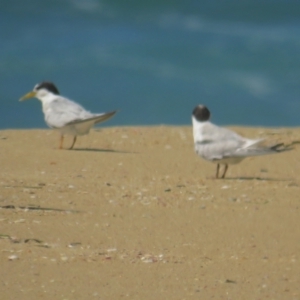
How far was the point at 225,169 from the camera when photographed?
10.4 metres

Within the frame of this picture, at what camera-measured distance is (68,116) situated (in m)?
12.4

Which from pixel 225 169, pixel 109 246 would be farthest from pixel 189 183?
pixel 109 246

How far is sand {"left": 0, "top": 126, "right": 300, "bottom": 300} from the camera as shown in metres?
5.80

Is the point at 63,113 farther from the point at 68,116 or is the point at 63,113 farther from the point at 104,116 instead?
the point at 104,116

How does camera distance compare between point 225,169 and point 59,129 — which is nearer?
point 225,169

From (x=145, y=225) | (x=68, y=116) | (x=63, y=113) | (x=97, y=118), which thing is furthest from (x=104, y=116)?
(x=145, y=225)

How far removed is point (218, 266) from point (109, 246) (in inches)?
33.1

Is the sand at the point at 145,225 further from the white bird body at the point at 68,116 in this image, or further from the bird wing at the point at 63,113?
the bird wing at the point at 63,113

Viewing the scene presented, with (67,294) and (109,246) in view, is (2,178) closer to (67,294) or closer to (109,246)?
(109,246)

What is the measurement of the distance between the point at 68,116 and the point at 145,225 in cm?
499

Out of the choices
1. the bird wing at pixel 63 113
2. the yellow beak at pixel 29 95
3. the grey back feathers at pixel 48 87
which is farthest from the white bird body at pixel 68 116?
the yellow beak at pixel 29 95

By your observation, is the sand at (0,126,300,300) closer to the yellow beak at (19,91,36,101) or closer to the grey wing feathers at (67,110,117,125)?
the grey wing feathers at (67,110,117,125)

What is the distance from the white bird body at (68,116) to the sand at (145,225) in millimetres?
270

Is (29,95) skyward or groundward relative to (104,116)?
skyward
